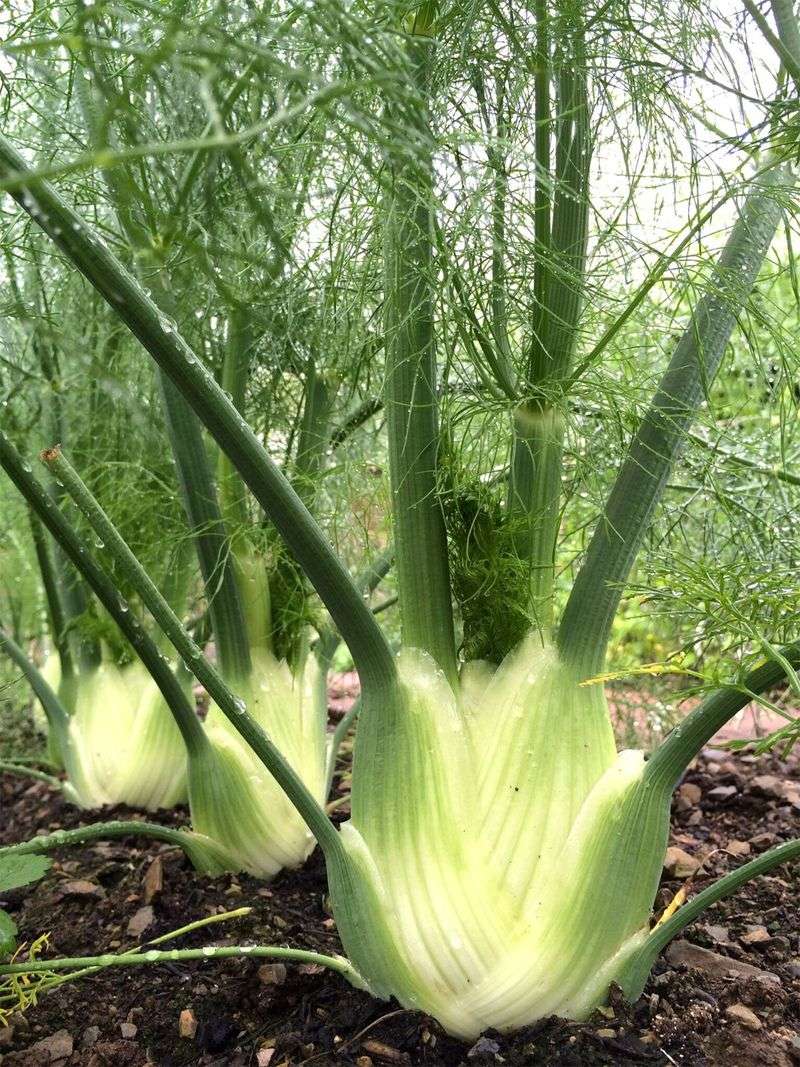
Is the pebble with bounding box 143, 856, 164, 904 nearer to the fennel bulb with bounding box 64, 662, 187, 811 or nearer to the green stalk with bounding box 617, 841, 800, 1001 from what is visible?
the fennel bulb with bounding box 64, 662, 187, 811

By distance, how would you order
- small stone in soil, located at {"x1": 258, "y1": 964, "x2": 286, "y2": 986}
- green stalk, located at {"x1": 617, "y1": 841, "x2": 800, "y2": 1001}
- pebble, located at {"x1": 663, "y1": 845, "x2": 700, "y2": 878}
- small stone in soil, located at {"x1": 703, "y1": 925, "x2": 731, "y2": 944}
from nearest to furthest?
green stalk, located at {"x1": 617, "y1": 841, "x2": 800, "y2": 1001} → small stone in soil, located at {"x1": 258, "y1": 964, "x2": 286, "y2": 986} → small stone in soil, located at {"x1": 703, "y1": 925, "x2": 731, "y2": 944} → pebble, located at {"x1": 663, "y1": 845, "x2": 700, "y2": 878}

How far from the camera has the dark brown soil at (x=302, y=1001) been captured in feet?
4.07

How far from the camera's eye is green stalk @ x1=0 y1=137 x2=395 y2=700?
0.92 meters

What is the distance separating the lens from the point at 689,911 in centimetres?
121

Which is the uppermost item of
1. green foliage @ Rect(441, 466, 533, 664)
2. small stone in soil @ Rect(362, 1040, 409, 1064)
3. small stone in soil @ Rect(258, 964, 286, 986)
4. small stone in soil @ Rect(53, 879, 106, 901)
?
green foliage @ Rect(441, 466, 533, 664)

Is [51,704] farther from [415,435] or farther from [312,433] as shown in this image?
[415,435]

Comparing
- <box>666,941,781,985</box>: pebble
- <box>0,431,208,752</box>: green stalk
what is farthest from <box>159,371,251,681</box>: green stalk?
<box>666,941,781,985</box>: pebble

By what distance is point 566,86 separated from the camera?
4.43ft

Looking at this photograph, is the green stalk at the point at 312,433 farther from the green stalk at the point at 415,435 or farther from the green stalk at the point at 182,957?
the green stalk at the point at 182,957

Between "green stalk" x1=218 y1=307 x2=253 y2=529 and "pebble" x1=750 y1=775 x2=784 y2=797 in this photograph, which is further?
"pebble" x1=750 y1=775 x2=784 y2=797

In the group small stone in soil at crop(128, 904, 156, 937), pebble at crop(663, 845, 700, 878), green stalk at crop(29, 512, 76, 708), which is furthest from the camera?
green stalk at crop(29, 512, 76, 708)

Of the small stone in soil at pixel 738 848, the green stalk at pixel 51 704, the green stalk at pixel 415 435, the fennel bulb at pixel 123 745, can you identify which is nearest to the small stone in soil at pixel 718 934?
the small stone in soil at pixel 738 848

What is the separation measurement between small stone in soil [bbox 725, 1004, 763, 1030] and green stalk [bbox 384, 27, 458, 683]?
22.2 inches

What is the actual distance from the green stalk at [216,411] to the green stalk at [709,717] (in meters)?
0.38
